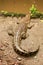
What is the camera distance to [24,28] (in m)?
5.88

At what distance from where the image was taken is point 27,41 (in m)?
5.56

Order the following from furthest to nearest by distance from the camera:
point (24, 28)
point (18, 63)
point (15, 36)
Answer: point (24, 28), point (15, 36), point (18, 63)

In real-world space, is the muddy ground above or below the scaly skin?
below

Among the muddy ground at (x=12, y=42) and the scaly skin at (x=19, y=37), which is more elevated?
the scaly skin at (x=19, y=37)

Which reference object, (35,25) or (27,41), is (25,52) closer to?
(27,41)

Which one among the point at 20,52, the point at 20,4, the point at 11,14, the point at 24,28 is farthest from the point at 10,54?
the point at 20,4

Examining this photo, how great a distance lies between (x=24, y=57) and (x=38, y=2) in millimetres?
2562

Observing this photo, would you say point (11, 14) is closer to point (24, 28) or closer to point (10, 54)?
point (24, 28)

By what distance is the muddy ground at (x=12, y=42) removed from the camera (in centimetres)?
503

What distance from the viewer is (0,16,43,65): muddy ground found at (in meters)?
5.03

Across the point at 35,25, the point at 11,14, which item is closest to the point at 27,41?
the point at 35,25

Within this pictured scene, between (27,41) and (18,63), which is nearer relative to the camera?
(18,63)

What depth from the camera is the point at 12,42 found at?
5438 mm

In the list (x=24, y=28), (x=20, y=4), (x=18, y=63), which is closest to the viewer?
(x=18, y=63)
